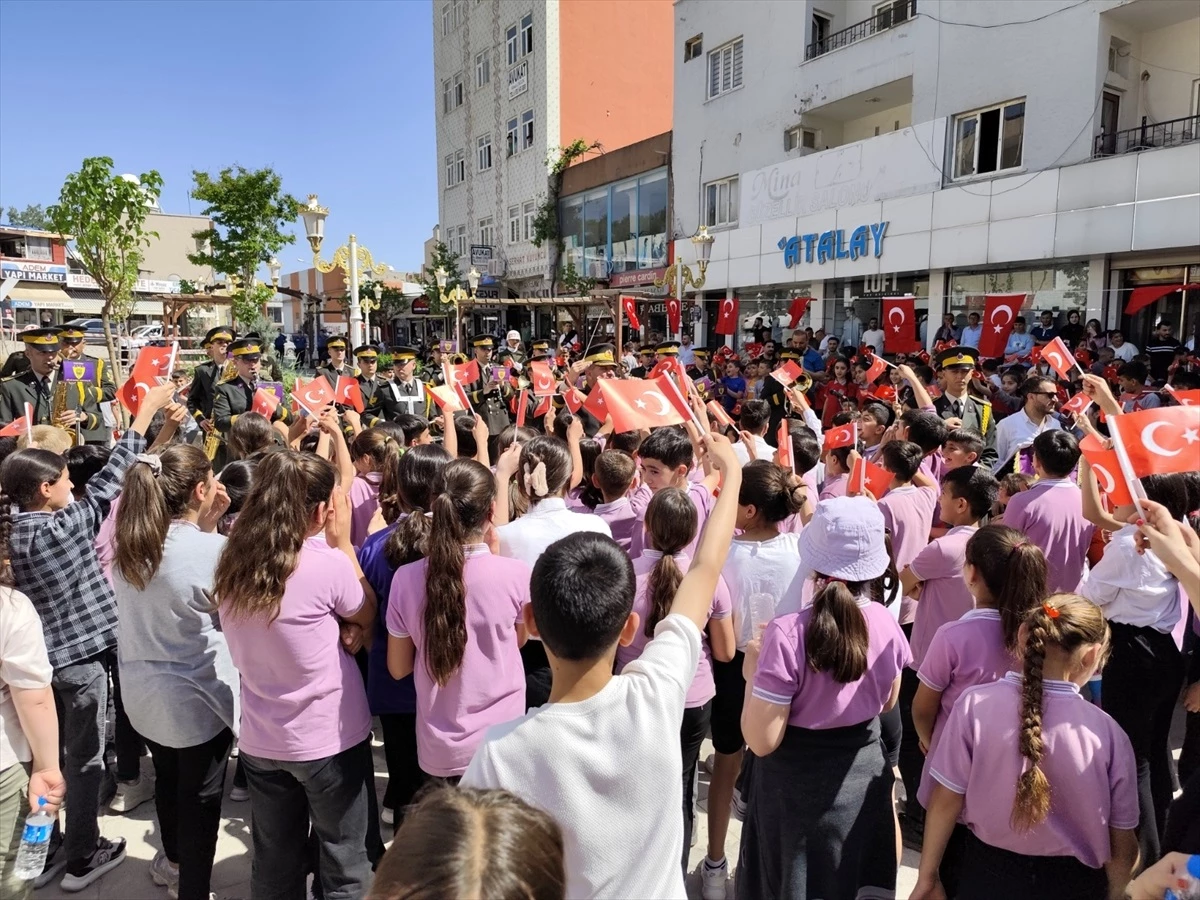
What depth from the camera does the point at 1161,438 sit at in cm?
209

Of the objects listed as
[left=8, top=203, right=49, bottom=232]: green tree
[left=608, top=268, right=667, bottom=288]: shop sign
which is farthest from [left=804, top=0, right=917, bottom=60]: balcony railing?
[left=8, top=203, right=49, bottom=232]: green tree

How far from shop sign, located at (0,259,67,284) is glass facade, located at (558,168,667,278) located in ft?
101

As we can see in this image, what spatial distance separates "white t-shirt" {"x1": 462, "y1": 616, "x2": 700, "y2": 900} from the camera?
4.66 feet

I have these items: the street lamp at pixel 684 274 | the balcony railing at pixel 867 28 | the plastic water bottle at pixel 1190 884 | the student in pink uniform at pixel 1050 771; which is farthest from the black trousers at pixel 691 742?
the street lamp at pixel 684 274

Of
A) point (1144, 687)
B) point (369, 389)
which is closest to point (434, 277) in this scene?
point (369, 389)

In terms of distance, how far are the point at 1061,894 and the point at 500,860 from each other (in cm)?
176

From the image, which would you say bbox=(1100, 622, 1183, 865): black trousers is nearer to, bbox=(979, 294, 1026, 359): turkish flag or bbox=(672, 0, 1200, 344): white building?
bbox=(979, 294, 1026, 359): turkish flag

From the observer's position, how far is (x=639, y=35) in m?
27.3

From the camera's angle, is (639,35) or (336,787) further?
(639,35)

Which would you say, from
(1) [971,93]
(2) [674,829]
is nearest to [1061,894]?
(2) [674,829]

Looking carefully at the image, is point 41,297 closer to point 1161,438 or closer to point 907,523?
point 907,523

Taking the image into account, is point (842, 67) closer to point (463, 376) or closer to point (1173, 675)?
point (463, 376)

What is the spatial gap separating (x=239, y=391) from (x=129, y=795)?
3832mm

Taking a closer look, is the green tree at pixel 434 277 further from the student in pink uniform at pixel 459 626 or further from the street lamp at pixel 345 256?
the student in pink uniform at pixel 459 626
